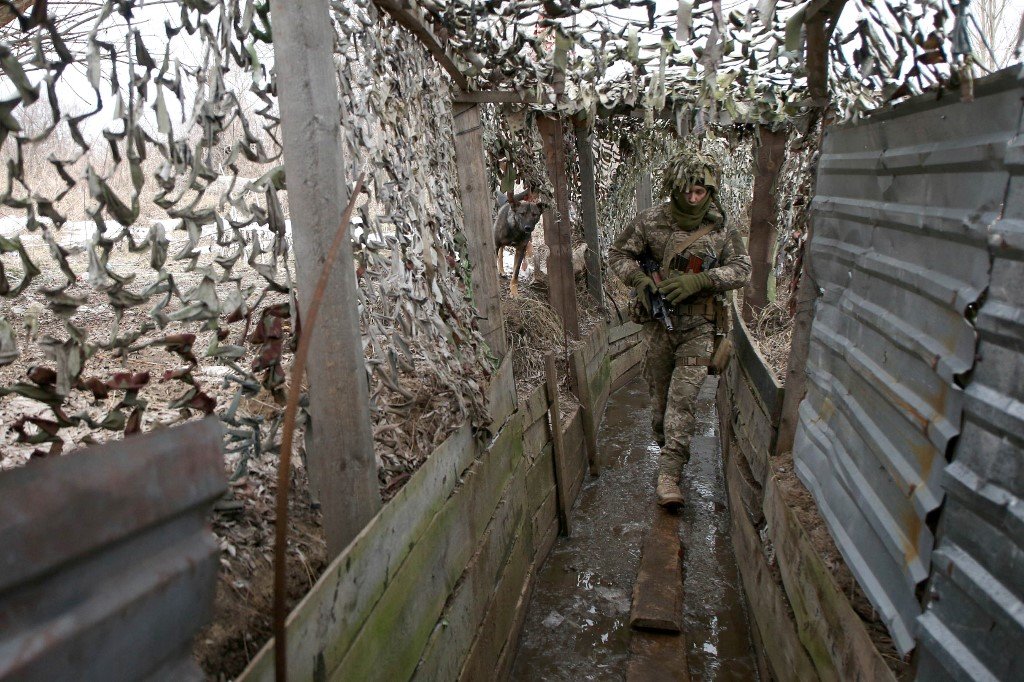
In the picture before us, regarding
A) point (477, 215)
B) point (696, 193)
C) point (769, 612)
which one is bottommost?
point (769, 612)

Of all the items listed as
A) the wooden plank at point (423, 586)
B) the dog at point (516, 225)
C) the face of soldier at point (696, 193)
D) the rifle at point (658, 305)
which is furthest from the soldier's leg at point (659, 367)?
the wooden plank at point (423, 586)

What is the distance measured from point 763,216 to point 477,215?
5.38m

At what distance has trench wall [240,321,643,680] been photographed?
2.16m

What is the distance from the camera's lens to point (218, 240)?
2125 millimetres

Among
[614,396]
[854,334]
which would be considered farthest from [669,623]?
[614,396]

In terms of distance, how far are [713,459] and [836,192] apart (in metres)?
5.23

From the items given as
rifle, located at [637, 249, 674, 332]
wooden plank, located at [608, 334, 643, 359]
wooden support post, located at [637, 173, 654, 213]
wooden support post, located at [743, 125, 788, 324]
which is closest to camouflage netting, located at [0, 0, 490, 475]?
rifle, located at [637, 249, 674, 332]

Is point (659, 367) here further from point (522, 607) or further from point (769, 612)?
point (769, 612)

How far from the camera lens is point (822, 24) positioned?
319 centimetres

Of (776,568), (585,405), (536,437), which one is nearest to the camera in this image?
(776,568)

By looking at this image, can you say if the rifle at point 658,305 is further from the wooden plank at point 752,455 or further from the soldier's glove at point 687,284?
the wooden plank at point 752,455

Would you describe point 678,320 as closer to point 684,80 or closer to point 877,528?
point 684,80

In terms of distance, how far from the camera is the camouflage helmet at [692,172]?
643 centimetres

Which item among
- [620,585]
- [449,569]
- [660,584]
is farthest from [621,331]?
[449,569]
